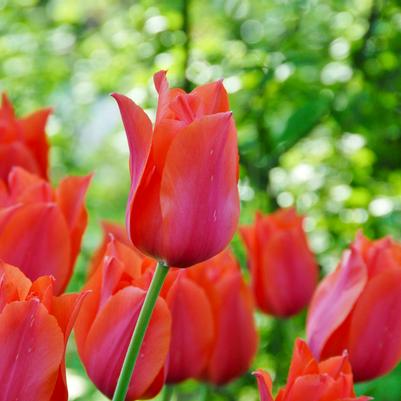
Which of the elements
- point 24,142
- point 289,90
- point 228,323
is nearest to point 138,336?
point 228,323

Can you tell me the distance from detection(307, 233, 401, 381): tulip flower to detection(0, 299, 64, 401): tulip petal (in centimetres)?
26

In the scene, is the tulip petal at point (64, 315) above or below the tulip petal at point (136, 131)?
below

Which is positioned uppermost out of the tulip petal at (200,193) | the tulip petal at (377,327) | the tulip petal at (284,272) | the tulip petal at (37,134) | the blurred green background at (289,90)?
the tulip petal at (200,193)

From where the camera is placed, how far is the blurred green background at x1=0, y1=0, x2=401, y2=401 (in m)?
1.19

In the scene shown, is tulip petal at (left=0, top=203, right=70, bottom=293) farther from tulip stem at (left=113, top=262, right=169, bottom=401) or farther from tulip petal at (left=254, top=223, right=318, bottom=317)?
tulip petal at (left=254, top=223, right=318, bottom=317)

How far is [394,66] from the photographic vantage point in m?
1.28

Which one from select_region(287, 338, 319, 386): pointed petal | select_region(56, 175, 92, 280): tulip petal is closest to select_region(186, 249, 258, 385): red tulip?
select_region(56, 175, 92, 280): tulip petal

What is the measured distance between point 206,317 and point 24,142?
27 centimetres

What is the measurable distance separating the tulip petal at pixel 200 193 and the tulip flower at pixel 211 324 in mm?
119

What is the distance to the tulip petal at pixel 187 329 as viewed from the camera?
71 cm

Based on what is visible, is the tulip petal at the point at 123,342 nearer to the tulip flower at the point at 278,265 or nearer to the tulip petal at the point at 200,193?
the tulip petal at the point at 200,193

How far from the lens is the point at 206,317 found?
2.40 ft

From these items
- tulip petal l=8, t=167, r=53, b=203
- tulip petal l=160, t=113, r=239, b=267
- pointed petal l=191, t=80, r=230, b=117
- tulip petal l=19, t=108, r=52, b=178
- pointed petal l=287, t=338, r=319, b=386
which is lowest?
tulip petal l=19, t=108, r=52, b=178

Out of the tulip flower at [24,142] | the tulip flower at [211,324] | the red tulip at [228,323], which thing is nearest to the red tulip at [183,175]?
the tulip flower at [211,324]
